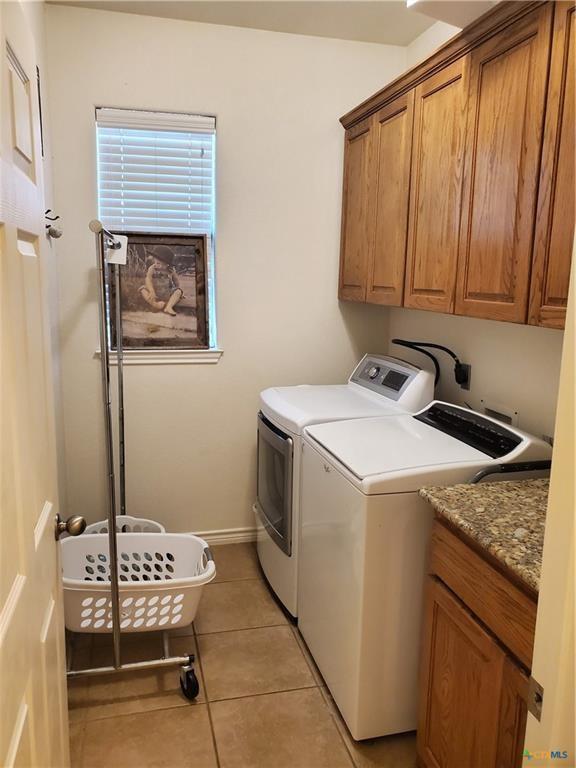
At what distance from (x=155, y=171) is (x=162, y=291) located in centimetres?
57

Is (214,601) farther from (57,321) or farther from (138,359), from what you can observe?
(57,321)

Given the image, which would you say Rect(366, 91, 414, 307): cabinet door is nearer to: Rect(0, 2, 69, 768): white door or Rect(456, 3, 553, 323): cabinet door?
Rect(456, 3, 553, 323): cabinet door

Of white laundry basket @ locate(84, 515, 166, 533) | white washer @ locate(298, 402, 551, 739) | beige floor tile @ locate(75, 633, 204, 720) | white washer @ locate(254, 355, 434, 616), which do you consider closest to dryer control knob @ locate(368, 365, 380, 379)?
white washer @ locate(254, 355, 434, 616)

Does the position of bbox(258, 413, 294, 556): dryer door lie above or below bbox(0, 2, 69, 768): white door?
below

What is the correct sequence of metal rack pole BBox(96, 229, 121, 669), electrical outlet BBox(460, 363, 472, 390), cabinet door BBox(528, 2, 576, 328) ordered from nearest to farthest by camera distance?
cabinet door BBox(528, 2, 576, 328) → metal rack pole BBox(96, 229, 121, 669) → electrical outlet BBox(460, 363, 472, 390)

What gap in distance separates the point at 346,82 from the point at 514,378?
5.71 feet

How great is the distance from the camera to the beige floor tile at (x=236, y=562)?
2.89m

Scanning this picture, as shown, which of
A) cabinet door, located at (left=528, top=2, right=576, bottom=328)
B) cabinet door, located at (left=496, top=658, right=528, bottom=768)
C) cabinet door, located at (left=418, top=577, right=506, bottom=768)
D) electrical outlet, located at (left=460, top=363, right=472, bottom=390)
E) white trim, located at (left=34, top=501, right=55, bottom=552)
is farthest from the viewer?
electrical outlet, located at (left=460, top=363, right=472, bottom=390)

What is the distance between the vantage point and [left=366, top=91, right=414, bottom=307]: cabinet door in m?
2.35

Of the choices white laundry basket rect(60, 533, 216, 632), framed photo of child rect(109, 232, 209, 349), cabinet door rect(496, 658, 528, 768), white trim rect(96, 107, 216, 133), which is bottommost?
white laundry basket rect(60, 533, 216, 632)

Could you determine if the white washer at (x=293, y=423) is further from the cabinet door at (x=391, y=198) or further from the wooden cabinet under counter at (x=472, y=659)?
the wooden cabinet under counter at (x=472, y=659)

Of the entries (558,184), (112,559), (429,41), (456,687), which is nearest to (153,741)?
(112,559)

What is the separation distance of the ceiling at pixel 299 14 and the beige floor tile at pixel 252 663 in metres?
2.65

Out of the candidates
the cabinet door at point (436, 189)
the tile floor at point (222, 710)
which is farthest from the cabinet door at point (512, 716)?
the cabinet door at point (436, 189)
